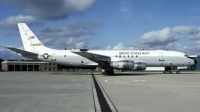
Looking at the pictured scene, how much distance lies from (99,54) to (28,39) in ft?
37.2

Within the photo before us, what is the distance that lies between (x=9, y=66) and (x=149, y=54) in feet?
296

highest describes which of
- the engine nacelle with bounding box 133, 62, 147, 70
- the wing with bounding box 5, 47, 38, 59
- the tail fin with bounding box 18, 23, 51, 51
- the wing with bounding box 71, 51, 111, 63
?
the tail fin with bounding box 18, 23, 51, 51

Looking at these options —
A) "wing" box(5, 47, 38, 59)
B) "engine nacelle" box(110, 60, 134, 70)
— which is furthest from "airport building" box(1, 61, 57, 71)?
"engine nacelle" box(110, 60, 134, 70)

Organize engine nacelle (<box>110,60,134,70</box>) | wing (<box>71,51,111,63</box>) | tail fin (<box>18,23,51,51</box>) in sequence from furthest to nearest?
tail fin (<box>18,23,51,51</box>)
wing (<box>71,51,111,63</box>)
engine nacelle (<box>110,60,134,70</box>)

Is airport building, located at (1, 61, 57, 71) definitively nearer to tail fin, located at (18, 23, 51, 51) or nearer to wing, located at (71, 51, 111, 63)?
tail fin, located at (18, 23, 51, 51)

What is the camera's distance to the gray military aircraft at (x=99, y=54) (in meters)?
36.3

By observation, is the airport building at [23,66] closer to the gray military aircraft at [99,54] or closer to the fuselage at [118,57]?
the gray military aircraft at [99,54]

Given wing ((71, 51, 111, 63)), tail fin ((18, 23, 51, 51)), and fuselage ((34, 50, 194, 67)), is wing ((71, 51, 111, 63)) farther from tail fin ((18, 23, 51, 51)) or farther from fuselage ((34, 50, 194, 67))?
tail fin ((18, 23, 51, 51))

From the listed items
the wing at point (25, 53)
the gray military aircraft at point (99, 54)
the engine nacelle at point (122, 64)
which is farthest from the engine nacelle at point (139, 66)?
the wing at point (25, 53)

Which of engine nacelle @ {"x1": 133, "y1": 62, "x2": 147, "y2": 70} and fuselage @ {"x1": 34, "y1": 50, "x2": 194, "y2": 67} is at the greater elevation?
fuselage @ {"x1": 34, "y1": 50, "x2": 194, "y2": 67}

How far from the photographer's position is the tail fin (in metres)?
38.7

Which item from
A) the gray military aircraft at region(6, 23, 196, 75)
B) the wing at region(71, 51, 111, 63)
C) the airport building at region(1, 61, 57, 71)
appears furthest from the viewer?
the airport building at region(1, 61, 57, 71)

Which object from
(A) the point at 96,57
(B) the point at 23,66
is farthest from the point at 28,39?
(B) the point at 23,66

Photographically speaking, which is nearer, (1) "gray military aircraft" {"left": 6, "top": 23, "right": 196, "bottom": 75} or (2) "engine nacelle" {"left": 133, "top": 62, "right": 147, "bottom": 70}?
(2) "engine nacelle" {"left": 133, "top": 62, "right": 147, "bottom": 70}
